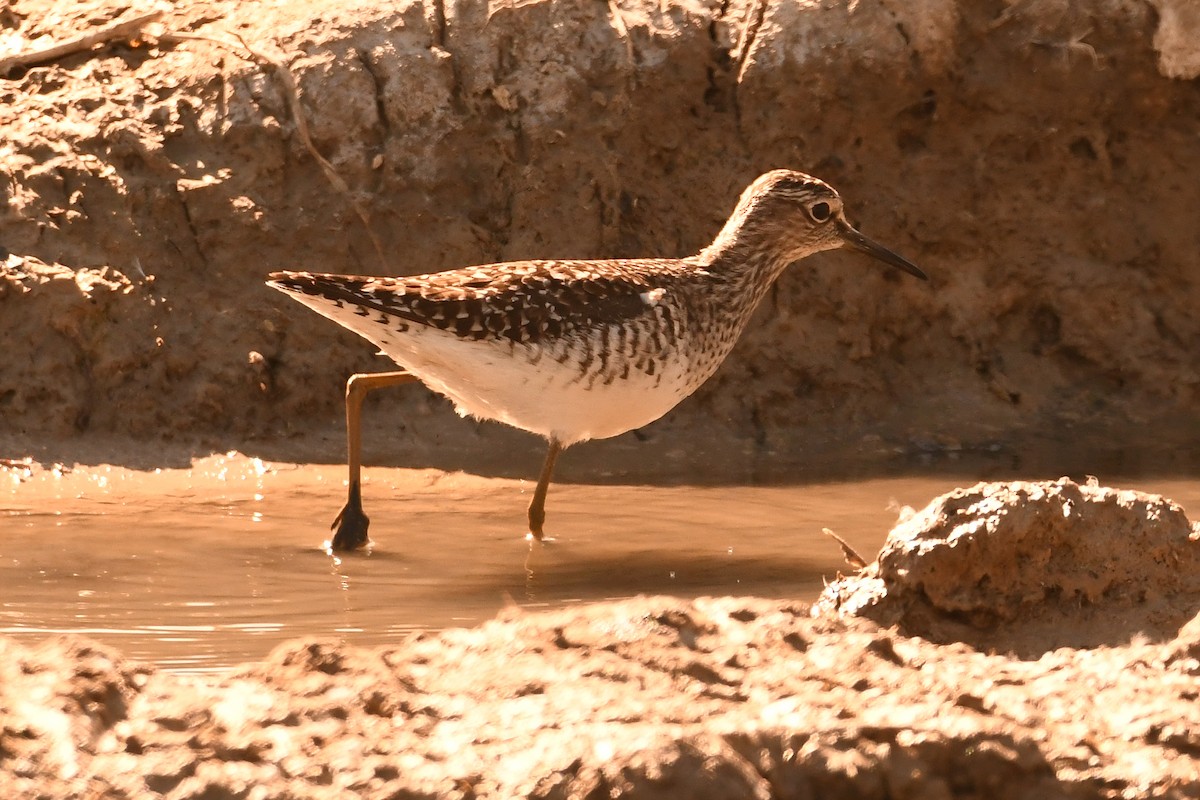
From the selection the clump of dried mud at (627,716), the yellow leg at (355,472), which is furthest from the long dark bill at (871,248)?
the clump of dried mud at (627,716)

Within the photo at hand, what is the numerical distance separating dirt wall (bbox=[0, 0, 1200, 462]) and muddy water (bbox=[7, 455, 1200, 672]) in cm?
67

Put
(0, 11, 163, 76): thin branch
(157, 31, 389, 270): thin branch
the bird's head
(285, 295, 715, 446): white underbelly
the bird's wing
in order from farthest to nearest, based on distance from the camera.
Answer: (0, 11, 163, 76): thin branch < (157, 31, 389, 270): thin branch < the bird's head < (285, 295, 715, 446): white underbelly < the bird's wing

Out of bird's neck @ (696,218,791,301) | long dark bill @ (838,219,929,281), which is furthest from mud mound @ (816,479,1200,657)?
long dark bill @ (838,219,929,281)

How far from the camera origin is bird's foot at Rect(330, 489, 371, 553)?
22.3 ft

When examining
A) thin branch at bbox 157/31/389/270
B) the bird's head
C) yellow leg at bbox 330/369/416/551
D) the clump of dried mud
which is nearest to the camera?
the clump of dried mud

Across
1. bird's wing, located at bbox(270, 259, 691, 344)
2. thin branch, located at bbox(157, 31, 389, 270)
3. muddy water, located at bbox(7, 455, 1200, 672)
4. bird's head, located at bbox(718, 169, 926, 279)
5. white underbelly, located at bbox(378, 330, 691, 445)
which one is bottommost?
muddy water, located at bbox(7, 455, 1200, 672)

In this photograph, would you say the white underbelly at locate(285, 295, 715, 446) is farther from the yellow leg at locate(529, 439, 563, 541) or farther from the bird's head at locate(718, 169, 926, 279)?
the bird's head at locate(718, 169, 926, 279)

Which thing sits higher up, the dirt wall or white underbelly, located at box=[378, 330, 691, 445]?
the dirt wall

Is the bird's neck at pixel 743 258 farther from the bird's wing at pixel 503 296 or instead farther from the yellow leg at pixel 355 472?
the yellow leg at pixel 355 472

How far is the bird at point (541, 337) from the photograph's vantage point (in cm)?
667

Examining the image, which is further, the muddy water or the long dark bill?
the long dark bill

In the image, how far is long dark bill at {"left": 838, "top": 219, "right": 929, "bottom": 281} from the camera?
26.7 ft

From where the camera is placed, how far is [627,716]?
313 cm

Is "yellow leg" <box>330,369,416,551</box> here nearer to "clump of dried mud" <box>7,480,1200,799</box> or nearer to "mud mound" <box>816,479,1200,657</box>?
"mud mound" <box>816,479,1200,657</box>
